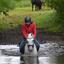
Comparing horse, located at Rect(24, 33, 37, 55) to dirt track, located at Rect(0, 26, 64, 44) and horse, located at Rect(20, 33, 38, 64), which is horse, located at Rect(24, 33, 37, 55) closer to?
horse, located at Rect(20, 33, 38, 64)

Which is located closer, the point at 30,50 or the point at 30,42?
the point at 30,42

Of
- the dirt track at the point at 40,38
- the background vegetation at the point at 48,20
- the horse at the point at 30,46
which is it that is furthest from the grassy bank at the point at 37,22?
the horse at the point at 30,46

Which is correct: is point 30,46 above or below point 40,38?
above

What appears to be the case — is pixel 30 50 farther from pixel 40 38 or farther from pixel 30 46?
pixel 40 38

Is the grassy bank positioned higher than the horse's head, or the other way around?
the horse's head

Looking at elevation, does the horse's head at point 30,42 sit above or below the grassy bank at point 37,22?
above

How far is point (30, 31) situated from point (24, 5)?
94.9 ft

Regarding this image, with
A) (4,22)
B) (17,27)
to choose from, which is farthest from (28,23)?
(4,22)

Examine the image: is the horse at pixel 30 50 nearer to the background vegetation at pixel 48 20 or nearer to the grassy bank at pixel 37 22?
the background vegetation at pixel 48 20

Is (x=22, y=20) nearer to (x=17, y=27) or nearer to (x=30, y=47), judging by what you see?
(x=17, y=27)

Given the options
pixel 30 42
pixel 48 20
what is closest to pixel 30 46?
pixel 30 42

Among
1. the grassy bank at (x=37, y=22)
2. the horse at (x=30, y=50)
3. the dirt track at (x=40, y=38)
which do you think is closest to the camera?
the horse at (x=30, y=50)

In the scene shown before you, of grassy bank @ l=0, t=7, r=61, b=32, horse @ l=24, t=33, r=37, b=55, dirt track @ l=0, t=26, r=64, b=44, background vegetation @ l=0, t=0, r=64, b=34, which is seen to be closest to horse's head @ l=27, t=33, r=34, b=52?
horse @ l=24, t=33, r=37, b=55

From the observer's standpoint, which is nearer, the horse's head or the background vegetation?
the horse's head
